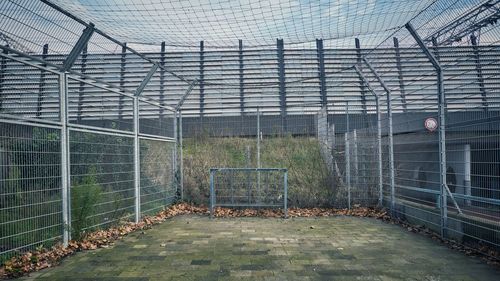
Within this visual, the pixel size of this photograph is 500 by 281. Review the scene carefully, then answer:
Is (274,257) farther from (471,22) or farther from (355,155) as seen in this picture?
(471,22)

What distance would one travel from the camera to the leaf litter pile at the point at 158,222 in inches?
178

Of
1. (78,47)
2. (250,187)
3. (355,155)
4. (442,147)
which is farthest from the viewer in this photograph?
(250,187)

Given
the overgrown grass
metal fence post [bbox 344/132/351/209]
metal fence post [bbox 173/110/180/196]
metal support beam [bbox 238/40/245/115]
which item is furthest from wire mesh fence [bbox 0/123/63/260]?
metal fence post [bbox 344/132/351/209]

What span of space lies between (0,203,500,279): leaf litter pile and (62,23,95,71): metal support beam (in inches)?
98.8

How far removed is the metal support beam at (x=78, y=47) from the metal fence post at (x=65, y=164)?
0.15 metres

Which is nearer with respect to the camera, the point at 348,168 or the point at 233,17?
the point at 233,17

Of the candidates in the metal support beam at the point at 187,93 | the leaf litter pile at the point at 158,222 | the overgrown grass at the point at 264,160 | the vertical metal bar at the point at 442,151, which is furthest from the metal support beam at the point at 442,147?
the metal support beam at the point at 187,93

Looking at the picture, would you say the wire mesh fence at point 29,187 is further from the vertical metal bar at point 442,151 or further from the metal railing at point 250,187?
the vertical metal bar at point 442,151

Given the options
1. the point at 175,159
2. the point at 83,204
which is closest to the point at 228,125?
the point at 175,159

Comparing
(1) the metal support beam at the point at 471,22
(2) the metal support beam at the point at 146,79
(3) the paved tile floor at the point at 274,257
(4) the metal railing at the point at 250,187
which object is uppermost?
(1) the metal support beam at the point at 471,22

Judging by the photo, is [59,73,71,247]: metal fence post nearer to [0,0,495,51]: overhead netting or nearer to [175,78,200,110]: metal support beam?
[0,0,495,51]: overhead netting

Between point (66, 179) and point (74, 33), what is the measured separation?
2088 millimetres

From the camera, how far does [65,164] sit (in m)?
5.46

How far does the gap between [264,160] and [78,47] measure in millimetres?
5202
